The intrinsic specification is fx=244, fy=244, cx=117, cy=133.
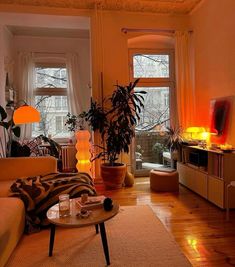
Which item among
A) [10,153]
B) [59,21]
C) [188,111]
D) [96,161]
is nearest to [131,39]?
[59,21]

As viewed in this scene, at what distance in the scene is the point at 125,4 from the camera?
4.80 meters

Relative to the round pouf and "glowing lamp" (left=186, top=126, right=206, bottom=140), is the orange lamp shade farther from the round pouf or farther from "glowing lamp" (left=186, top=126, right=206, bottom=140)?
"glowing lamp" (left=186, top=126, right=206, bottom=140)

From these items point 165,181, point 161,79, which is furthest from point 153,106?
point 165,181

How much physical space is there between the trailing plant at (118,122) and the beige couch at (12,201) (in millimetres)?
1268

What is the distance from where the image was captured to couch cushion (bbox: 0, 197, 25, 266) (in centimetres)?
203

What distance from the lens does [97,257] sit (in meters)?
2.22

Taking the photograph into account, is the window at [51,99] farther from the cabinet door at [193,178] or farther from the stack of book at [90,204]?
the stack of book at [90,204]

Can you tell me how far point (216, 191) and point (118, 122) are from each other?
6.70 ft

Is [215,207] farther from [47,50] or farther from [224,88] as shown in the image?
[47,50]

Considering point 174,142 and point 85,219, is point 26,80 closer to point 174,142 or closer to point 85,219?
point 174,142

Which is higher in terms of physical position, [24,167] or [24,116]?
[24,116]

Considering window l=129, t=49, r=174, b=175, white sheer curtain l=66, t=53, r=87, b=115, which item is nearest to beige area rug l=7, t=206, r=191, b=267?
window l=129, t=49, r=174, b=175

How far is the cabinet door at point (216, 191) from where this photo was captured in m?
3.37

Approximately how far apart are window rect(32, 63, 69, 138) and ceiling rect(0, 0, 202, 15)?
5.96 feet
